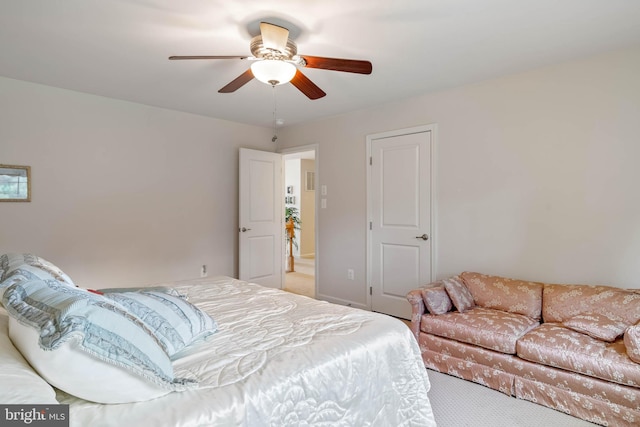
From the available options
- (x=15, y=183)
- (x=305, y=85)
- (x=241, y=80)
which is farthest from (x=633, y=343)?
(x=15, y=183)

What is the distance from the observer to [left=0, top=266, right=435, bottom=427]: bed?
3.08 ft

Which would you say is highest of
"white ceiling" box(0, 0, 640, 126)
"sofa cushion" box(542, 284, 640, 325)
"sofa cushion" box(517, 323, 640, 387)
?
"white ceiling" box(0, 0, 640, 126)

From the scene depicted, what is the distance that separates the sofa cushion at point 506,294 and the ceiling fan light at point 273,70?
2311 millimetres

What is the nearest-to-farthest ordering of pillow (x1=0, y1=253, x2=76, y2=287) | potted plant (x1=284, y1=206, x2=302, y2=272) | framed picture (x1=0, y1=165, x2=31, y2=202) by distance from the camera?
pillow (x1=0, y1=253, x2=76, y2=287) → framed picture (x1=0, y1=165, x2=31, y2=202) → potted plant (x1=284, y1=206, x2=302, y2=272)

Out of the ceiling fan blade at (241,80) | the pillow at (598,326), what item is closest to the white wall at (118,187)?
the ceiling fan blade at (241,80)

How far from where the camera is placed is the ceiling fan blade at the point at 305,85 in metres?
2.31

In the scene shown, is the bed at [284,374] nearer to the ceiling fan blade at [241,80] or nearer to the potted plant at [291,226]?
Answer: the ceiling fan blade at [241,80]

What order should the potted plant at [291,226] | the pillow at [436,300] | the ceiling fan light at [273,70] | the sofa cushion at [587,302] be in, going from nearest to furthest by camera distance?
the ceiling fan light at [273,70] < the sofa cushion at [587,302] < the pillow at [436,300] < the potted plant at [291,226]

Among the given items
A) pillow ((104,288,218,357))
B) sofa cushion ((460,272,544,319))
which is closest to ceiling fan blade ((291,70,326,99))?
pillow ((104,288,218,357))

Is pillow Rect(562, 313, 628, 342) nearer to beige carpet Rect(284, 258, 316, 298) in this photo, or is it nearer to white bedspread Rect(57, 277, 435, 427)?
white bedspread Rect(57, 277, 435, 427)

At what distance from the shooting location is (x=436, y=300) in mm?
2787

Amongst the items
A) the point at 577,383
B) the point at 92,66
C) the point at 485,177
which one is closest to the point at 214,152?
the point at 92,66

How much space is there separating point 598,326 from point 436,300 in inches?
40.6

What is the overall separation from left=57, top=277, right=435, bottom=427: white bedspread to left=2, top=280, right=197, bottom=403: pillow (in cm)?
5
